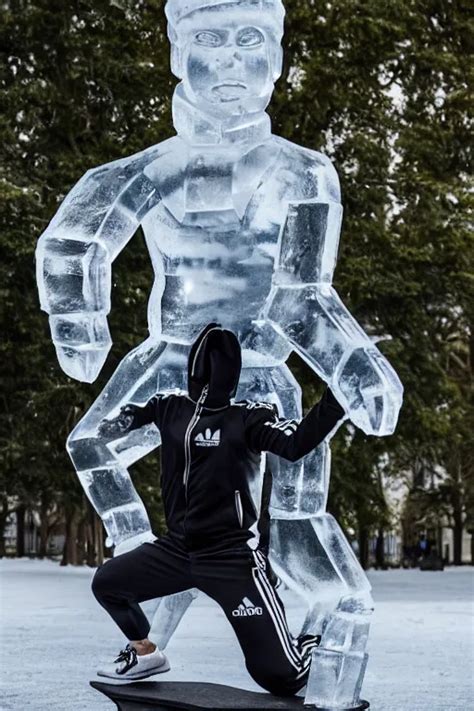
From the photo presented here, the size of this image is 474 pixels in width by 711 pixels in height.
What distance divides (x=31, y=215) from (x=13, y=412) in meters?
2.79

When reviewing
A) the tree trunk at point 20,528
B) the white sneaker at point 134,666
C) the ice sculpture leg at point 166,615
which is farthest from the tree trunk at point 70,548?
the white sneaker at point 134,666

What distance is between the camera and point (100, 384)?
1448cm

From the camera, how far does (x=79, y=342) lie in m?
4.64

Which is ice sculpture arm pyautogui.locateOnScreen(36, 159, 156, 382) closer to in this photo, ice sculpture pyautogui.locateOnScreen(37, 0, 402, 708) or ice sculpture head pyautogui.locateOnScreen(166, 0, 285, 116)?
ice sculpture pyautogui.locateOnScreen(37, 0, 402, 708)

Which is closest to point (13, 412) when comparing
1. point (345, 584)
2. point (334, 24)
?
point (334, 24)

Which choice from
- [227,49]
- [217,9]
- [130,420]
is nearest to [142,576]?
[130,420]

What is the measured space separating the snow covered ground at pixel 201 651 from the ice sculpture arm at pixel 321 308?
6.57 feet

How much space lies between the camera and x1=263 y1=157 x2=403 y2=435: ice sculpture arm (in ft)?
13.8

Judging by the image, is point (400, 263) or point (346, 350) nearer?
point (346, 350)

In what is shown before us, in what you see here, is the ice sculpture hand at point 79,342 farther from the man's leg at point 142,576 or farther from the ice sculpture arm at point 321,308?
the man's leg at point 142,576

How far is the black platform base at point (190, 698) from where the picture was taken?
408cm

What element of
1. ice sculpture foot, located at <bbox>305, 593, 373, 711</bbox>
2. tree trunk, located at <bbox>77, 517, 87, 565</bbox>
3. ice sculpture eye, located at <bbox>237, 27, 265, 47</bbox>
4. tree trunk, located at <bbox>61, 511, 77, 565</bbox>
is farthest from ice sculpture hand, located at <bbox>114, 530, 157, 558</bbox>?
tree trunk, located at <bbox>77, 517, 87, 565</bbox>

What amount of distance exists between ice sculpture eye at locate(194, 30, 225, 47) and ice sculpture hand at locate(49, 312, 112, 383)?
104 centimetres

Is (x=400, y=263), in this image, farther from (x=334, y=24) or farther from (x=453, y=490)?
(x=453, y=490)
